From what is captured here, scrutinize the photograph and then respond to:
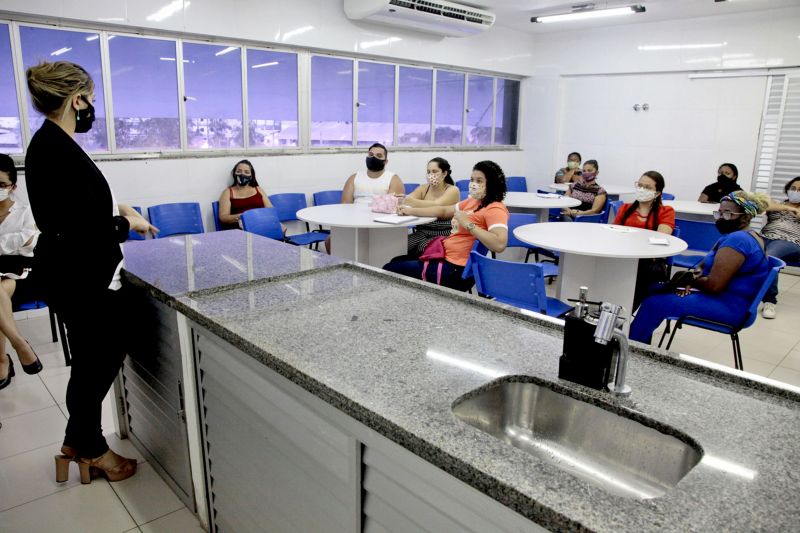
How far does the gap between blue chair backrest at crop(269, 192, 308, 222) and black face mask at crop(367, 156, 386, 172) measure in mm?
948

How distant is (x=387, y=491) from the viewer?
1.21 meters

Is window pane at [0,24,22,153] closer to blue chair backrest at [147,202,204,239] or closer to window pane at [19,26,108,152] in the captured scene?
window pane at [19,26,108,152]

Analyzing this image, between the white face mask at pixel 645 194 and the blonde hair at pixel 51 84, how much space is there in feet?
12.6

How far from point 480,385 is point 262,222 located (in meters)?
3.83

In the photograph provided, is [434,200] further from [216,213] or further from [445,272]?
[216,213]

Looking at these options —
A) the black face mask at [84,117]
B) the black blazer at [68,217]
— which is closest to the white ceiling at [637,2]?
the black face mask at [84,117]

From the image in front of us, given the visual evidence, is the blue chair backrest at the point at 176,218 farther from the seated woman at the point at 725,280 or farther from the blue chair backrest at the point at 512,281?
the seated woman at the point at 725,280

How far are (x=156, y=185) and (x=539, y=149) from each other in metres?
5.94

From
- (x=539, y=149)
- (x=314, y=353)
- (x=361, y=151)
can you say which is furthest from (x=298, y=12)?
(x=314, y=353)

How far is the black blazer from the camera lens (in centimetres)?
194

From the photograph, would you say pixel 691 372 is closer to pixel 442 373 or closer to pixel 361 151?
pixel 442 373

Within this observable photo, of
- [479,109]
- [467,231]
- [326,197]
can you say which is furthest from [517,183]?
[467,231]

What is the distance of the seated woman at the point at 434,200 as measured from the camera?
459cm

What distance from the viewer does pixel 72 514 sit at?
2.18 meters
